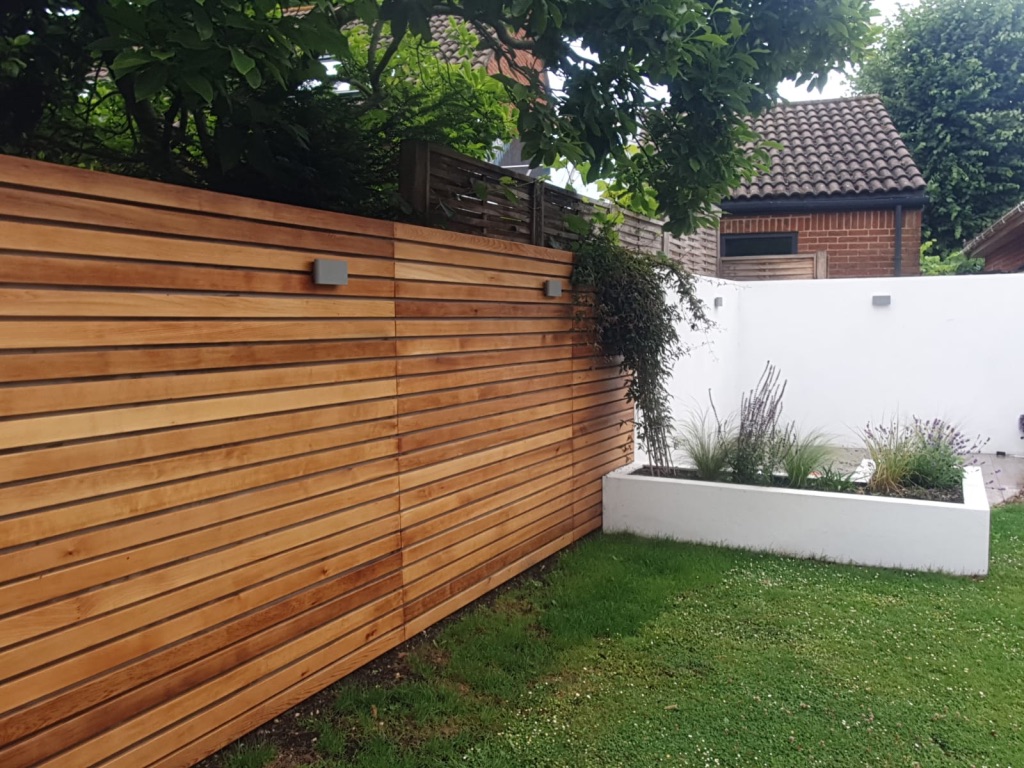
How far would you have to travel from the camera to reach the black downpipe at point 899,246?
1177 centimetres

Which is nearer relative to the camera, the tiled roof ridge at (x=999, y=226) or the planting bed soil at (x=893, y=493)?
the planting bed soil at (x=893, y=493)

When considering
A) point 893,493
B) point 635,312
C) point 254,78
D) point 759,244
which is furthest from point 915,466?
point 759,244

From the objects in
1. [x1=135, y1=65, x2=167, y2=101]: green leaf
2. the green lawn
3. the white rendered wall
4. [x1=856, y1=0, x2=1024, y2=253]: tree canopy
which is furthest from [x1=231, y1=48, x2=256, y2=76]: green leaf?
[x1=856, y1=0, x2=1024, y2=253]: tree canopy

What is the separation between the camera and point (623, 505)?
5.80m

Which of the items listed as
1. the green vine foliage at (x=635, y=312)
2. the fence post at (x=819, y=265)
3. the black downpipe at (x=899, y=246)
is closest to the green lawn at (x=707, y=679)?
the green vine foliage at (x=635, y=312)

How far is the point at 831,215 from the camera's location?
12242 mm

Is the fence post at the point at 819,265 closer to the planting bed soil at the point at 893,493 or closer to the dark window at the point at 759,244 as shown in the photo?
the dark window at the point at 759,244

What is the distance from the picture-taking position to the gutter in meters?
11.7

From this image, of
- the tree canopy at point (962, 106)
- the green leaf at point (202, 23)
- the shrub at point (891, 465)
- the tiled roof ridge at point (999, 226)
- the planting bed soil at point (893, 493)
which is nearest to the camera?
the green leaf at point (202, 23)

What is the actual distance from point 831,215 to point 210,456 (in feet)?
39.1

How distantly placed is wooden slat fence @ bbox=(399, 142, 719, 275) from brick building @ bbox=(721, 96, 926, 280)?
6.76 meters

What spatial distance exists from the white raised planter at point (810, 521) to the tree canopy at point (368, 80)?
2178mm

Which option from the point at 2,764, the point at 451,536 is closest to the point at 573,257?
the point at 451,536

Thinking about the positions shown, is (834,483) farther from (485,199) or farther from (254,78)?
(254,78)
